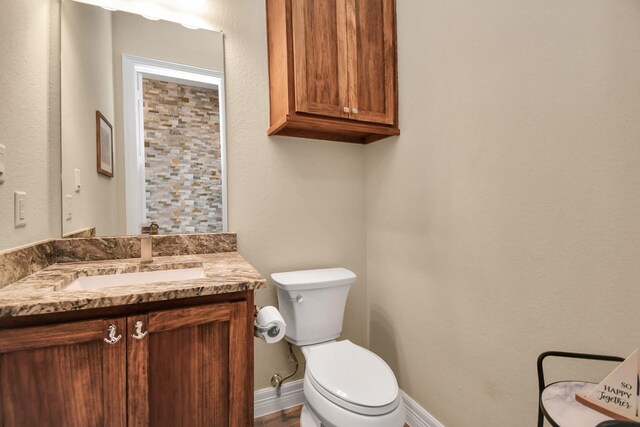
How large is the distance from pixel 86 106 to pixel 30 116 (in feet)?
0.91

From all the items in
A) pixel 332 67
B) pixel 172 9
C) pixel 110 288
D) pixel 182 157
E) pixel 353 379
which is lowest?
pixel 353 379

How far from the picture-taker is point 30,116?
1.18 metres

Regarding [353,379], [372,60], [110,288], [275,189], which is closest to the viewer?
[110,288]

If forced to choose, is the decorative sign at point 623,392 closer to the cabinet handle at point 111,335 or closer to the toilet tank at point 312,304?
the toilet tank at point 312,304

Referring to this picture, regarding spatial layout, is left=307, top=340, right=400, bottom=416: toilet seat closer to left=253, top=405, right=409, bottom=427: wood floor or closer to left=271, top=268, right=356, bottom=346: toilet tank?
left=271, top=268, right=356, bottom=346: toilet tank

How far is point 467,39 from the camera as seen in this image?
1.34 m

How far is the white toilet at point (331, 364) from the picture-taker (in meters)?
1.11

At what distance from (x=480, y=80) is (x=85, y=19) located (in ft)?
5.85

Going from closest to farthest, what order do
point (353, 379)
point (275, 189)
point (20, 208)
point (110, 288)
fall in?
point (110, 288)
point (20, 208)
point (353, 379)
point (275, 189)

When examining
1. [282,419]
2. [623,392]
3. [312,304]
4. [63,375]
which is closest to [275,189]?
[312,304]

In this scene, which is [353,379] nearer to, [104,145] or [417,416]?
[417,416]

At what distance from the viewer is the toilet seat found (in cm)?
111

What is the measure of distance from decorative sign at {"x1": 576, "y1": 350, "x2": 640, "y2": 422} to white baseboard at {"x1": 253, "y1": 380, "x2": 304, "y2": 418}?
1.48 metres

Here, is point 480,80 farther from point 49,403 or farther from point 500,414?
point 49,403
